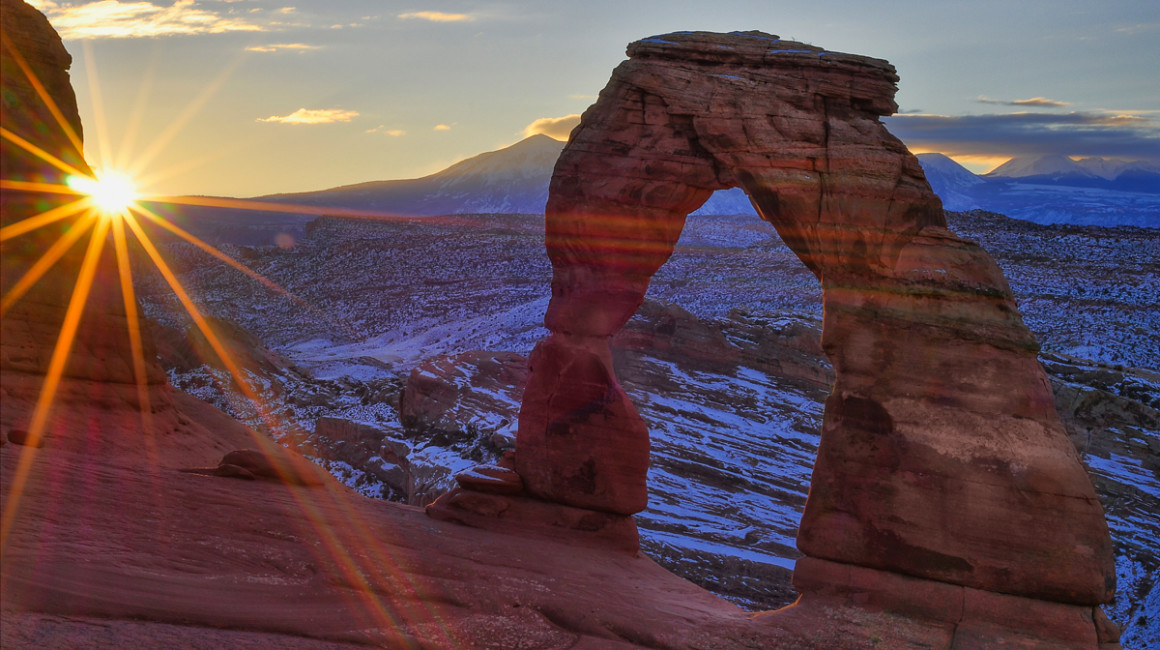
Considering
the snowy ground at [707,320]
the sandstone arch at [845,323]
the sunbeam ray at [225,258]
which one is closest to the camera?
the sandstone arch at [845,323]

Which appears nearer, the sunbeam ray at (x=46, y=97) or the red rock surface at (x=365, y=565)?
the red rock surface at (x=365, y=565)

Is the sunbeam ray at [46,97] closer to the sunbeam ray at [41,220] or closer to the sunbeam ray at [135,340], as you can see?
the sunbeam ray at [41,220]

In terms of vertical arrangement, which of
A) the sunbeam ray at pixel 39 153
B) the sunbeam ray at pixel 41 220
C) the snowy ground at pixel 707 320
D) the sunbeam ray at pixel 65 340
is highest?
the sunbeam ray at pixel 39 153

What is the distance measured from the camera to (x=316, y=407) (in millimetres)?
33000

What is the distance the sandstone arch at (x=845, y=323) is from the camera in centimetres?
1103

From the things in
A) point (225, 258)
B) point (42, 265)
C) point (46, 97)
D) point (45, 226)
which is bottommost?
point (225, 258)

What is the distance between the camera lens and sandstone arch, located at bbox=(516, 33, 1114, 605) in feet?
36.2

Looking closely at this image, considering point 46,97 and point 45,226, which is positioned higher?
point 46,97

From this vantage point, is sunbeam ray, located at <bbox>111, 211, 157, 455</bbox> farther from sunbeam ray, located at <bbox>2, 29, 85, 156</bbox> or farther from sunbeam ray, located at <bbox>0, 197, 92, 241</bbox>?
sunbeam ray, located at <bbox>2, 29, 85, 156</bbox>

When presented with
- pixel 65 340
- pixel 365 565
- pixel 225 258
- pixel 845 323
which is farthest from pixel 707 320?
pixel 225 258

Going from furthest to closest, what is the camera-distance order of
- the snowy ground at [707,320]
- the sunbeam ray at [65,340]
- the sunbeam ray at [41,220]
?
the snowy ground at [707,320]
the sunbeam ray at [41,220]
the sunbeam ray at [65,340]

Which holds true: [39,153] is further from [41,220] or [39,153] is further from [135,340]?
[135,340]

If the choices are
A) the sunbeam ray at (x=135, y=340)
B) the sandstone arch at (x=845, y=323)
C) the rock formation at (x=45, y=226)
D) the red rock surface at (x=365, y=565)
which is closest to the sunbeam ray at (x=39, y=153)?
the rock formation at (x=45, y=226)

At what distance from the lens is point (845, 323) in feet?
39.2
